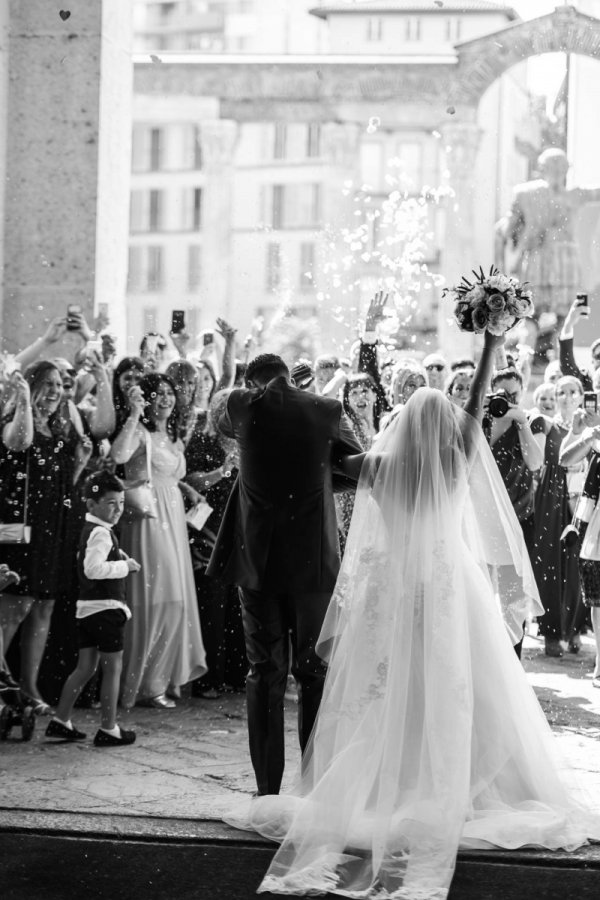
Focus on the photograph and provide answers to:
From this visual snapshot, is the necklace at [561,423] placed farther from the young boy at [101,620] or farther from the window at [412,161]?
the window at [412,161]

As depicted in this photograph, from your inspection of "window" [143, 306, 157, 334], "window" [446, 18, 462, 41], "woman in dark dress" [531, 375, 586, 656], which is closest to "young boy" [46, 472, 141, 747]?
"woman in dark dress" [531, 375, 586, 656]

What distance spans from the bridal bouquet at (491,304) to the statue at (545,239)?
12.0m

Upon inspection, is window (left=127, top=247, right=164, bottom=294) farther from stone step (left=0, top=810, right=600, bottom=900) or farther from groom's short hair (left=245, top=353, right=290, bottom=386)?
stone step (left=0, top=810, right=600, bottom=900)

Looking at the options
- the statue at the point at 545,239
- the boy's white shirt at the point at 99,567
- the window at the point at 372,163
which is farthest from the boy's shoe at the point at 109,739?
the window at the point at 372,163

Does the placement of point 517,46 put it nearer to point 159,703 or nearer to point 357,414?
point 357,414

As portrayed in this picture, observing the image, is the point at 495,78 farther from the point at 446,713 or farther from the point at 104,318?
the point at 446,713

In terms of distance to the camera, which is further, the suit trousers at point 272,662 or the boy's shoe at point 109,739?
the boy's shoe at point 109,739

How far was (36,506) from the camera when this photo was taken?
6.84 m

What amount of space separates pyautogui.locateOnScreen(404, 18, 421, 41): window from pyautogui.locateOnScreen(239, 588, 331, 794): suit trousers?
43.8 ft

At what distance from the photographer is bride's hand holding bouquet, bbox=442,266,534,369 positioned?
210 inches

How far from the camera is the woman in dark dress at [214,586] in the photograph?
7.60 meters

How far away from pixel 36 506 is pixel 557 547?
12.7ft

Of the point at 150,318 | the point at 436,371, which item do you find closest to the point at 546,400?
the point at 436,371

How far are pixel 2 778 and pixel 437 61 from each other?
13.5 m
